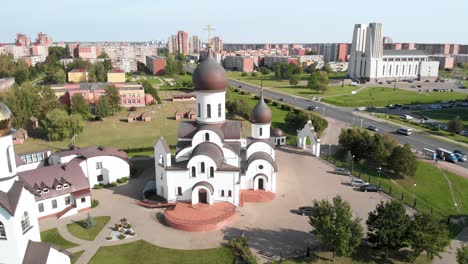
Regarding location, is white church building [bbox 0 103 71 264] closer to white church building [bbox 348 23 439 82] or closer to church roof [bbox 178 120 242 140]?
church roof [bbox 178 120 242 140]

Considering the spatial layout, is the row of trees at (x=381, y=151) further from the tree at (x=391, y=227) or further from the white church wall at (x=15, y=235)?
the white church wall at (x=15, y=235)

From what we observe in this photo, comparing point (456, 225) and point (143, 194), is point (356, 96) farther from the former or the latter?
point (143, 194)

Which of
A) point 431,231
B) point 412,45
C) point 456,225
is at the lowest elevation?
point 456,225

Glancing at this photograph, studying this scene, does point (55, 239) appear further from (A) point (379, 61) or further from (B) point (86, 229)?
(A) point (379, 61)

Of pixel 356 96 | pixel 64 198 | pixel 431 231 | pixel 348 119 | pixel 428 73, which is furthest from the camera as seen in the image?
pixel 428 73

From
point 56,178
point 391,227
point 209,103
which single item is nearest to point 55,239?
point 56,178

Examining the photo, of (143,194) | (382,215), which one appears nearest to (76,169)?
(143,194)

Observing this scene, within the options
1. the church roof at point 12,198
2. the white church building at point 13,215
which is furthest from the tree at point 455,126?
the church roof at point 12,198

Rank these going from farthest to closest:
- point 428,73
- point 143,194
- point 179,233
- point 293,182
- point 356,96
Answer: point 428,73, point 356,96, point 293,182, point 143,194, point 179,233
